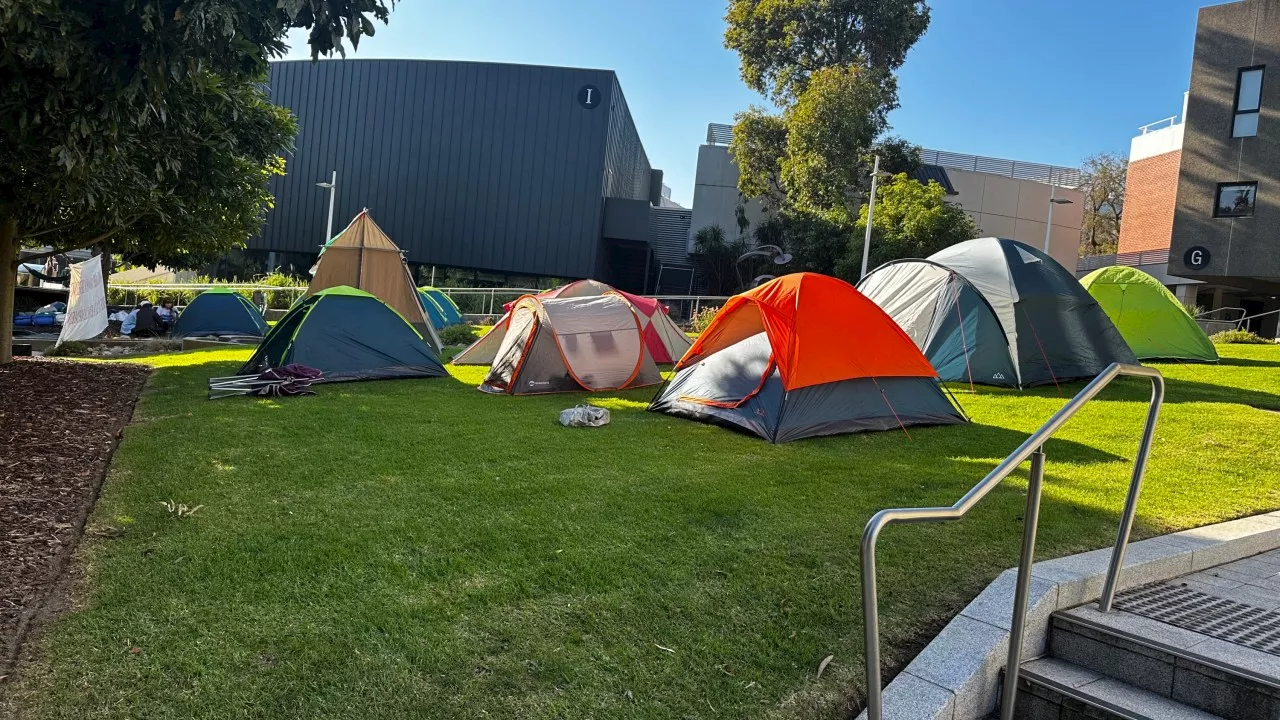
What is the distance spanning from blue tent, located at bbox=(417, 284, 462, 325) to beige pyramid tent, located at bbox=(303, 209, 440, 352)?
5710 mm

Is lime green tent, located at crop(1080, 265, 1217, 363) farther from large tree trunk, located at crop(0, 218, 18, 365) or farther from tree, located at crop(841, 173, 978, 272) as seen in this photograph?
large tree trunk, located at crop(0, 218, 18, 365)

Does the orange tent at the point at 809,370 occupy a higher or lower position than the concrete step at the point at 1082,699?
higher

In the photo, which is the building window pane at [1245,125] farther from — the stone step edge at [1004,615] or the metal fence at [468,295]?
the stone step edge at [1004,615]

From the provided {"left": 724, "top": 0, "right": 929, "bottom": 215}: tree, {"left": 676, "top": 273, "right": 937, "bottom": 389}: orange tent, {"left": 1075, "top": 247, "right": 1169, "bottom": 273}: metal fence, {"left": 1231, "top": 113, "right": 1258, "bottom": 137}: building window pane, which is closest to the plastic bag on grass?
{"left": 676, "top": 273, "right": 937, "bottom": 389}: orange tent

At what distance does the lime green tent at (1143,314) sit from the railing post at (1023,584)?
1309 cm

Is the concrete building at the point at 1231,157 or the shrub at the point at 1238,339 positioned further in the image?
the concrete building at the point at 1231,157

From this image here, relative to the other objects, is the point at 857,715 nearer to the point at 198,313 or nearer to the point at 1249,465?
the point at 1249,465

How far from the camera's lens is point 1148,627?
340 centimetres

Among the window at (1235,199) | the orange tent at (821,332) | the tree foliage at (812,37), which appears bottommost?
the orange tent at (821,332)

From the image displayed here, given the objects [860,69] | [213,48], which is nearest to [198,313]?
[213,48]

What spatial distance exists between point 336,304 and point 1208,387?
1222 cm

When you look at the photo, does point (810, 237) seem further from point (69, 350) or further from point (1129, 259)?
point (69, 350)

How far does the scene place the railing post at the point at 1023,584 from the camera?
295 cm

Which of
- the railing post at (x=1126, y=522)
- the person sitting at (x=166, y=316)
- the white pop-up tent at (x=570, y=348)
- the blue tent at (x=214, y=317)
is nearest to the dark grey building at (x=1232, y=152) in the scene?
the white pop-up tent at (x=570, y=348)
